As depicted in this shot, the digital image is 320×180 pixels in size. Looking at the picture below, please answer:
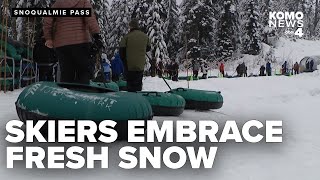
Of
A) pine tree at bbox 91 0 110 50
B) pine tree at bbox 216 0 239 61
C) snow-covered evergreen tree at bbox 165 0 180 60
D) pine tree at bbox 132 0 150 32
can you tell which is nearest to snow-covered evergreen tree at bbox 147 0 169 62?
pine tree at bbox 132 0 150 32

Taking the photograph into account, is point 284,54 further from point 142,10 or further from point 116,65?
point 116,65

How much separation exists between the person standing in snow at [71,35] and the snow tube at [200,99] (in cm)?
309

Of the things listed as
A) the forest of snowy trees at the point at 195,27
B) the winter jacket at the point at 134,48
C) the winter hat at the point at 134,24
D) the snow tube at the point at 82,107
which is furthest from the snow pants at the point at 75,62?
the forest of snowy trees at the point at 195,27

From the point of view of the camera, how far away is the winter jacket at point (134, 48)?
631 centimetres

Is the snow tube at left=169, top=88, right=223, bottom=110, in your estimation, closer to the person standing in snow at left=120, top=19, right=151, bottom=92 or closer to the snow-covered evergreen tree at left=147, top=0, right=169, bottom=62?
the person standing in snow at left=120, top=19, right=151, bottom=92

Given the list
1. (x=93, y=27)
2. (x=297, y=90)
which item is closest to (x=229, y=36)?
(x=297, y=90)

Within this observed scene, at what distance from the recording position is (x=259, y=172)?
126 inches

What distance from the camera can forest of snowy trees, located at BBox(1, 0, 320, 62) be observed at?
3634 centimetres

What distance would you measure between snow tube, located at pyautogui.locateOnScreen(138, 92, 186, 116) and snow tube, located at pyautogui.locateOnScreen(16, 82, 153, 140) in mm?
2223

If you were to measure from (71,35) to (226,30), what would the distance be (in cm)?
3846

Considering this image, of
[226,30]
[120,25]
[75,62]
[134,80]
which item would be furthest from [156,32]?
[75,62]

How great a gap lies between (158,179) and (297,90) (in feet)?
39.2

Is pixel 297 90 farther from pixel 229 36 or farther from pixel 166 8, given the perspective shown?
pixel 229 36

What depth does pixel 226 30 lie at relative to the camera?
1665 inches
